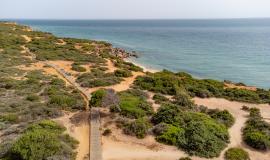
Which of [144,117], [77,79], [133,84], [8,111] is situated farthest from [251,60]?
[8,111]

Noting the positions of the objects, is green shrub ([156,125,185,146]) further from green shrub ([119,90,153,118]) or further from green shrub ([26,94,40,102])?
green shrub ([26,94,40,102])

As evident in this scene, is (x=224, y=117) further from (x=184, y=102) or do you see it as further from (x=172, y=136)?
(x=172, y=136)

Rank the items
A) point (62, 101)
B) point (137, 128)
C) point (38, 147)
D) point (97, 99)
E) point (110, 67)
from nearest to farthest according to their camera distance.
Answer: point (38, 147)
point (137, 128)
point (97, 99)
point (62, 101)
point (110, 67)

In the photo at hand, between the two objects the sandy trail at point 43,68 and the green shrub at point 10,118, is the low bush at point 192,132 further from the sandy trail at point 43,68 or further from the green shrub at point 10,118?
the sandy trail at point 43,68

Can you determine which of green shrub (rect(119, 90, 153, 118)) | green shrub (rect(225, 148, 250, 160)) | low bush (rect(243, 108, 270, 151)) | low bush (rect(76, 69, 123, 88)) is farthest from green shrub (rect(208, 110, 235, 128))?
low bush (rect(76, 69, 123, 88))

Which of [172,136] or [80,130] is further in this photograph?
[80,130]

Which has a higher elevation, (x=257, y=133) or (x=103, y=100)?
(x=103, y=100)

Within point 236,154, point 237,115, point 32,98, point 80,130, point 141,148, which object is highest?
point 32,98

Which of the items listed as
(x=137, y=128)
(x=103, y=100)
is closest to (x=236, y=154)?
(x=137, y=128)
